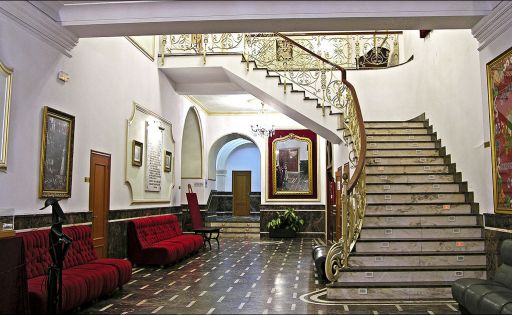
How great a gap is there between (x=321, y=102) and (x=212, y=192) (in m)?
8.55

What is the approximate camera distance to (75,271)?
17.4 ft

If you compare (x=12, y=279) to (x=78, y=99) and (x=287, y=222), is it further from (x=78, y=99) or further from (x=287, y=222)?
(x=287, y=222)

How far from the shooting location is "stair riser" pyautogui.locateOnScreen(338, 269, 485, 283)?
18.8ft

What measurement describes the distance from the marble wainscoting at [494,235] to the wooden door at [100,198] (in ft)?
19.0

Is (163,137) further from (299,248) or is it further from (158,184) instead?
(299,248)

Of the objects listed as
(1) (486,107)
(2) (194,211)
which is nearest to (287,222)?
(2) (194,211)

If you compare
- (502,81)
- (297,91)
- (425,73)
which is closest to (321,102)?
(297,91)

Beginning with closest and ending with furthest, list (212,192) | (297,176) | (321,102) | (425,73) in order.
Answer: (425,73) → (321,102) → (297,176) → (212,192)

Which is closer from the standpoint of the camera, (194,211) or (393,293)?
(393,293)

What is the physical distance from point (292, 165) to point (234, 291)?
9.51m

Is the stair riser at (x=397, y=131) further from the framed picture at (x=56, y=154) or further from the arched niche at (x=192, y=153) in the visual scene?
the arched niche at (x=192, y=153)

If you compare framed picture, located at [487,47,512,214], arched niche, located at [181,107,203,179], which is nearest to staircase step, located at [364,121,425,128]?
framed picture, located at [487,47,512,214]

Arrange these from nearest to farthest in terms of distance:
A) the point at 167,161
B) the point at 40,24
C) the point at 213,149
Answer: the point at 40,24 < the point at 167,161 < the point at 213,149

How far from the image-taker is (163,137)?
10.6 metres
